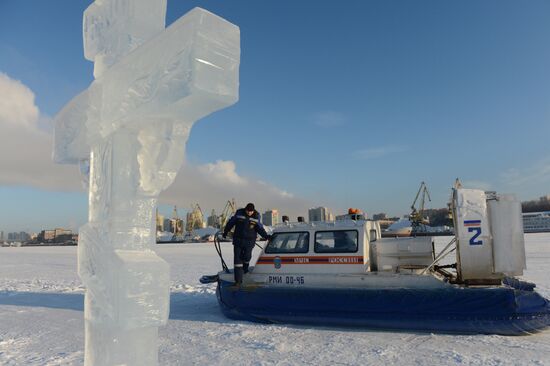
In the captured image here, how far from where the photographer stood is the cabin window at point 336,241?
20.2 feet

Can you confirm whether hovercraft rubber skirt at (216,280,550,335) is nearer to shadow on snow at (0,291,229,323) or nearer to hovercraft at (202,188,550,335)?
hovercraft at (202,188,550,335)

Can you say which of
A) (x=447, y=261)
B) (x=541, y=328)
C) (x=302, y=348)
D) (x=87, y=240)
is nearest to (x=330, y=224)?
(x=302, y=348)

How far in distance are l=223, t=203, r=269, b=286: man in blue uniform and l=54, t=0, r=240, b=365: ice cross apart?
15.5 feet

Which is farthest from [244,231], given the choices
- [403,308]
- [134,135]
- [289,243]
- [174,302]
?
[134,135]

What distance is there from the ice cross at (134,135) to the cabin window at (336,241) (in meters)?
4.69

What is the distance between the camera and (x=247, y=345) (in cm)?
466

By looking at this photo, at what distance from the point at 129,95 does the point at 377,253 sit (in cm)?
543

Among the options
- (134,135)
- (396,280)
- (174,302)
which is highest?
(134,135)

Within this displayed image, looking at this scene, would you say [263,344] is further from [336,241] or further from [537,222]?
[537,222]

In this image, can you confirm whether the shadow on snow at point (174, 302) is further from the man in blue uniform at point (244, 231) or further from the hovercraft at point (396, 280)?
the man in blue uniform at point (244, 231)

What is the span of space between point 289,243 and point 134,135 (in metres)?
5.12

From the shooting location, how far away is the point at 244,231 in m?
6.54

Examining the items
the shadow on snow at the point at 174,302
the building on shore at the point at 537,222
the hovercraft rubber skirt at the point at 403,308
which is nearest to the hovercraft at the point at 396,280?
the hovercraft rubber skirt at the point at 403,308

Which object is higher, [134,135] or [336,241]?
[134,135]
